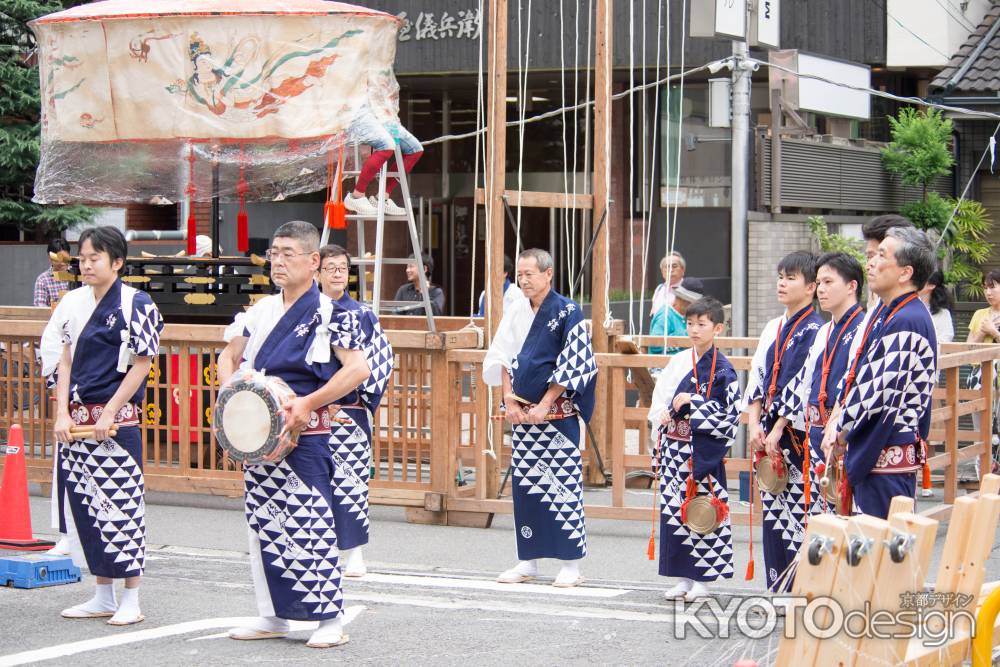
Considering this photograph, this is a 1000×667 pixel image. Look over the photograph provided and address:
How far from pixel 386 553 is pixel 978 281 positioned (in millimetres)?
12245

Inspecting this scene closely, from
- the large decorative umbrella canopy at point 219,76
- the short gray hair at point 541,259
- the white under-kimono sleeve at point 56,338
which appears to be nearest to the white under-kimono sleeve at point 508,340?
the short gray hair at point 541,259

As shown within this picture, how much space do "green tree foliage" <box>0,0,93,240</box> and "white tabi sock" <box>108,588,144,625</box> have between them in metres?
14.3

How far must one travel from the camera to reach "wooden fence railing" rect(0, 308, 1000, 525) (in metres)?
9.05

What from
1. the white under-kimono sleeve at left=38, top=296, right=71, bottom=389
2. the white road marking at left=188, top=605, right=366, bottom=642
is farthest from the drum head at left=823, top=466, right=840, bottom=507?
A: the white under-kimono sleeve at left=38, top=296, right=71, bottom=389

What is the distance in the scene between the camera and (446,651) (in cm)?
588

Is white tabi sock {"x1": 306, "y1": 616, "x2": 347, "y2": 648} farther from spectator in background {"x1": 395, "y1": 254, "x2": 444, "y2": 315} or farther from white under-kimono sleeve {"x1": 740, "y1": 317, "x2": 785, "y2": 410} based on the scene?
spectator in background {"x1": 395, "y1": 254, "x2": 444, "y2": 315}

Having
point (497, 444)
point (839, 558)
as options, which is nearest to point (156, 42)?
point (497, 444)

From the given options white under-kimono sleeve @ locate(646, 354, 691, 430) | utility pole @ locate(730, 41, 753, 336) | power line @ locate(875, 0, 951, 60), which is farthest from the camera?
power line @ locate(875, 0, 951, 60)

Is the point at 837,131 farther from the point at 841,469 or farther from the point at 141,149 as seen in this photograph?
the point at 841,469

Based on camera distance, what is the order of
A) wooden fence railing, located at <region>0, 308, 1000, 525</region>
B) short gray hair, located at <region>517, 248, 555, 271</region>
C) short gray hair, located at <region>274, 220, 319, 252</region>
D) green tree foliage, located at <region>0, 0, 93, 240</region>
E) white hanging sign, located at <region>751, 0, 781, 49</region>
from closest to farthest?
short gray hair, located at <region>274, 220, 319, 252</region> < short gray hair, located at <region>517, 248, 555, 271</region> < wooden fence railing, located at <region>0, 308, 1000, 525</region> < white hanging sign, located at <region>751, 0, 781, 49</region> < green tree foliage, located at <region>0, 0, 93, 240</region>

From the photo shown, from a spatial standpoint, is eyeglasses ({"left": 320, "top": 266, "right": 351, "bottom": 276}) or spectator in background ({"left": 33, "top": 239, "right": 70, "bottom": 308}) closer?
eyeglasses ({"left": 320, "top": 266, "right": 351, "bottom": 276})

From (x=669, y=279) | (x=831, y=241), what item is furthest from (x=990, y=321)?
(x=831, y=241)

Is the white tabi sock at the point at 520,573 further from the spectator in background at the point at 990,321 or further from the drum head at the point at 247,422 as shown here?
the spectator in background at the point at 990,321

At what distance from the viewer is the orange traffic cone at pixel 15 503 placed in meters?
7.82
